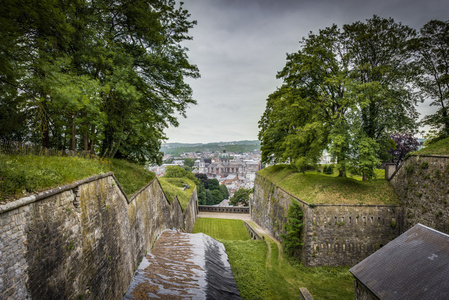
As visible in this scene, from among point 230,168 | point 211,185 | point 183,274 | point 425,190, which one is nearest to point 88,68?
point 183,274

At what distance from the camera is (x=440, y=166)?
1157cm

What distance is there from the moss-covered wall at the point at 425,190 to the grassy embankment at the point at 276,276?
546 centimetres

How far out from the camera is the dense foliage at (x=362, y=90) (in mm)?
13414

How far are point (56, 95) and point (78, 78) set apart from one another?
128cm

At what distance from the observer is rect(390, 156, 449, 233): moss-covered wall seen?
11.1m

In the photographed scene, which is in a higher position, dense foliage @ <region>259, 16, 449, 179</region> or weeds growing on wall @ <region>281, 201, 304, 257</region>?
dense foliage @ <region>259, 16, 449, 179</region>

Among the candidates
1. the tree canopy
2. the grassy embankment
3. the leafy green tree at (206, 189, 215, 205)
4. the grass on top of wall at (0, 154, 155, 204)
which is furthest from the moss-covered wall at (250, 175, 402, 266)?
the leafy green tree at (206, 189, 215, 205)

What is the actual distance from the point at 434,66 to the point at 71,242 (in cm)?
2366

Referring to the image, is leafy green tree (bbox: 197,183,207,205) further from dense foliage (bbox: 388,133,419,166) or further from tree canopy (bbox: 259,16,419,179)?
dense foliage (bbox: 388,133,419,166)

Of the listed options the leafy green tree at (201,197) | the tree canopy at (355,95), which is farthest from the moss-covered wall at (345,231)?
the leafy green tree at (201,197)

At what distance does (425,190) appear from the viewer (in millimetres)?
12172

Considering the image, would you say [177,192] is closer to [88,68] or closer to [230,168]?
[88,68]

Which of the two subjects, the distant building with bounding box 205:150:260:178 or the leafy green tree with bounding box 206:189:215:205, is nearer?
the leafy green tree with bounding box 206:189:215:205

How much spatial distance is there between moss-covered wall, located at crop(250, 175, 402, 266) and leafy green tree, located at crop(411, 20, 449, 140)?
7.90 meters
